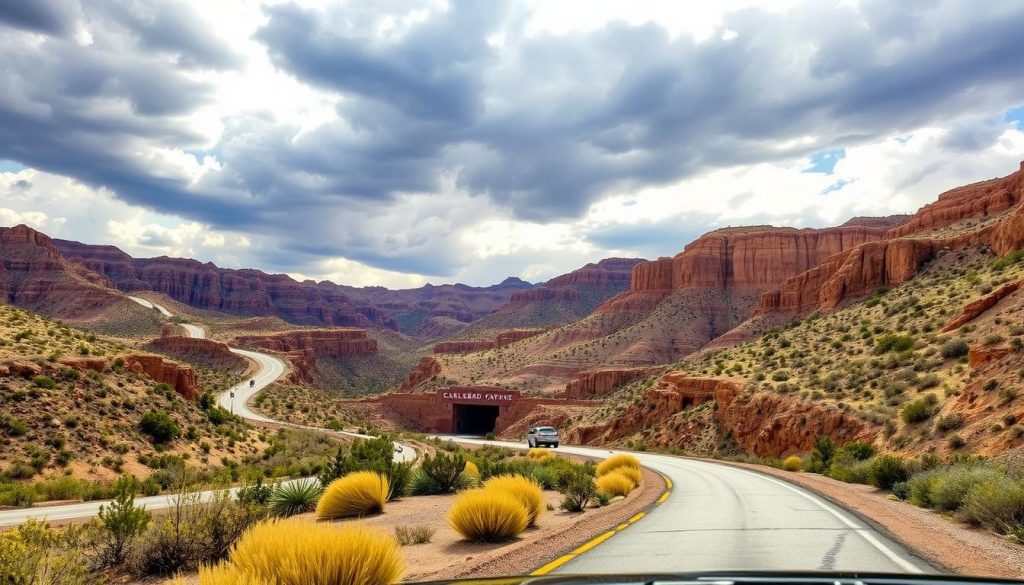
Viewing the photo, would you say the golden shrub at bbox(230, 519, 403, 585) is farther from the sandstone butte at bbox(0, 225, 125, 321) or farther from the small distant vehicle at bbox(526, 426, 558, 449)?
the sandstone butte at bbox(0, 225, 125, 321)

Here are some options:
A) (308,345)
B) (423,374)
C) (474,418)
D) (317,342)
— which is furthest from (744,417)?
(317,342)

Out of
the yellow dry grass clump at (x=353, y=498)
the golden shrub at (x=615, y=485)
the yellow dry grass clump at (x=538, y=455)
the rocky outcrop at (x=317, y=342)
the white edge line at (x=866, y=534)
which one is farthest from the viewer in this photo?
the rocky outcrop at (x=317, y=342)

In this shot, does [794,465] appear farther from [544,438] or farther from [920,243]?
[920,243]

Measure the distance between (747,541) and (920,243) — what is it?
65.0m

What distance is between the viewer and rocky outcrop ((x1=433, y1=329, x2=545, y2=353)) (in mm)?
141288

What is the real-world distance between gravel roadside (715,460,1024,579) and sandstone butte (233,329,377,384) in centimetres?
8144

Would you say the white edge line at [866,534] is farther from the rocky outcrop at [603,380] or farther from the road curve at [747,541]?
the rocky outcrop at [603,380]

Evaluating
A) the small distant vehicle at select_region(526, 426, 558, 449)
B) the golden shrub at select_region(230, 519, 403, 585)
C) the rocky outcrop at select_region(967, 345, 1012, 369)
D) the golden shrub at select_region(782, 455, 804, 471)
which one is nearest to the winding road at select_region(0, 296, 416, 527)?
the golden shrub at select_region(230, 519, 403, 585)

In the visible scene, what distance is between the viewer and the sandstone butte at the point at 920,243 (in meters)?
59.8

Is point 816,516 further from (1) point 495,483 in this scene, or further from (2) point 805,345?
(2) point 805,345

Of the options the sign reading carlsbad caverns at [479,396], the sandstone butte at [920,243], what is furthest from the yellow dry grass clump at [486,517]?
the sign reading carlsbad caverns at [479,396]

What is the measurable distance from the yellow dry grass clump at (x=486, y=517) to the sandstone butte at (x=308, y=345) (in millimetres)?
81563

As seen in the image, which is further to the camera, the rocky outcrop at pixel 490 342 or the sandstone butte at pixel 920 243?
the rocky outcrop at pixel 490 342

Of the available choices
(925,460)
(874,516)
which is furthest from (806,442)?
(874,516)
